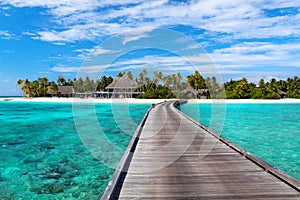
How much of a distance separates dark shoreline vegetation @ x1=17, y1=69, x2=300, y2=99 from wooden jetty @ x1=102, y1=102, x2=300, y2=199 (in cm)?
5279

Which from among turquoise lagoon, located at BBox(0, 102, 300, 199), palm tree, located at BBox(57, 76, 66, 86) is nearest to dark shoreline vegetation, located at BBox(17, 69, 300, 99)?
palm tree, located at BBox(57, 76, 66, 86)

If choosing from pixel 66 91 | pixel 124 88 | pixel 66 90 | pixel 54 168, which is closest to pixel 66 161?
pixel 54 168

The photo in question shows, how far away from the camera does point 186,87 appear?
225 ft

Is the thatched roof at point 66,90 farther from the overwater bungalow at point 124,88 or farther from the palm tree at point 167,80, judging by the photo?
the palm tree at point 167,80

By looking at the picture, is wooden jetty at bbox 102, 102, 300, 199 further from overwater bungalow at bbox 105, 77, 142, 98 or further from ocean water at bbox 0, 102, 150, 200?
overwater bungalow at bbox 105, 77, 142, 98

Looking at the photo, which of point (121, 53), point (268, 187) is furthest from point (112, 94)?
point (268, 187)

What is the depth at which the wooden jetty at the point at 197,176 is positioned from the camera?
13.6 feet

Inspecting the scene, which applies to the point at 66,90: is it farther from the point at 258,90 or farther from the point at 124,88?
the point at 258,90

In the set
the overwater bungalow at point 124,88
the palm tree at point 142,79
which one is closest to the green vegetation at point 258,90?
the palm tree at point 142,79

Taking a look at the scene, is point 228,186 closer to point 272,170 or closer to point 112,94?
point 272,170

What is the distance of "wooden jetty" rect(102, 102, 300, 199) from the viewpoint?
13.6ft

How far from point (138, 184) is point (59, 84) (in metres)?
82.0

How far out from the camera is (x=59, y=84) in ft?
267

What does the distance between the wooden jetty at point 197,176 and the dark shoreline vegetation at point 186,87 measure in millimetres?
52792
